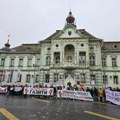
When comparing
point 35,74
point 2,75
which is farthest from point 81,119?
point 2,75

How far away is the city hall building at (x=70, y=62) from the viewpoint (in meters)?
34.9

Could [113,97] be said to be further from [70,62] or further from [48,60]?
[48,60]

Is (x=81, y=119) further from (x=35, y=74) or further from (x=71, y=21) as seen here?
(x=71, y=21)

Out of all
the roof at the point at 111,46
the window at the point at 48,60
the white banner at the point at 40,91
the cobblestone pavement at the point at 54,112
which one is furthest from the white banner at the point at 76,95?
the roof at the point at 111,46

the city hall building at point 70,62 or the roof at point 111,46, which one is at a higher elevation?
the roof at point 111,46

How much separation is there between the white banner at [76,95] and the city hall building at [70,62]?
11960 mm

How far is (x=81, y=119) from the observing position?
846 centimetres

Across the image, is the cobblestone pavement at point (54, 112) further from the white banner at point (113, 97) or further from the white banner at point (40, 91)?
the white banner at point (40, 91)

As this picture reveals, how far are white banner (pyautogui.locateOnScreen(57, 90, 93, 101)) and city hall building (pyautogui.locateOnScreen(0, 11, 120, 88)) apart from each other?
39.2ft

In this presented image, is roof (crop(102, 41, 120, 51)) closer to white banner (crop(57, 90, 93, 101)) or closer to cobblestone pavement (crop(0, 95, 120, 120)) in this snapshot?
white banner (crop(57, 90, 93, 101))

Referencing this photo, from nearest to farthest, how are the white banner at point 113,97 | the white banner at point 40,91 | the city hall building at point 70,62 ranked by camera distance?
the white banner at point 113,97 → the white banner at point 40,91 → the city hall building at point 70,62

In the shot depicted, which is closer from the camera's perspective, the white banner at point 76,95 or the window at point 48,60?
the white banner at point 76,95

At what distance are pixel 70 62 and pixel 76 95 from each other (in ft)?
53.4

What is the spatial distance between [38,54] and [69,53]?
8.60m
